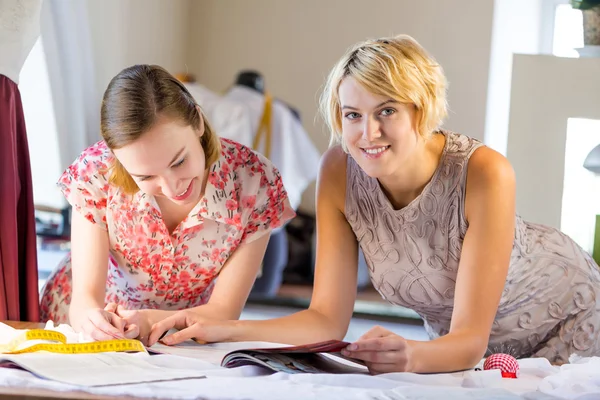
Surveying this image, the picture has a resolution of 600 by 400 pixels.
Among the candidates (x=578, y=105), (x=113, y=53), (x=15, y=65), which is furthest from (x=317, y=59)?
(x=15, y=65)

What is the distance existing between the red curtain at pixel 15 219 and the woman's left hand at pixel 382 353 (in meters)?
1.00

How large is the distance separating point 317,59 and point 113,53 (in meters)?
1.14

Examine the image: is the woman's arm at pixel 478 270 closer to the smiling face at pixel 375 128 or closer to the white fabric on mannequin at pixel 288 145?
the smiling face at pixel 375 128

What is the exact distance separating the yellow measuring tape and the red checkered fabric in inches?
23.0

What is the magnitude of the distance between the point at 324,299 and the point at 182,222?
37cm

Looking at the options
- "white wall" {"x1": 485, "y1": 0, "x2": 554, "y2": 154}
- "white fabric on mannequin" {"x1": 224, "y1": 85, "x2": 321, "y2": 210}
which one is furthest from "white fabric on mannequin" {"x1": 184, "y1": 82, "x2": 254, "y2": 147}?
"white wall" {"x1": 485, "y1": 0, "x2": 554, "y2": 154}

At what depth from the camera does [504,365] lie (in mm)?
1327

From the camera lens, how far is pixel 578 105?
231cm

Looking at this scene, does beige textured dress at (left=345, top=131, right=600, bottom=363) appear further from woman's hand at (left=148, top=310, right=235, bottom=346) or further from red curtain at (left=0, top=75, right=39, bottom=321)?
red curtain at (left=0, top=75, right=39, bottom=321)

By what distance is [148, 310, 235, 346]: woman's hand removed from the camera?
1.50 meters

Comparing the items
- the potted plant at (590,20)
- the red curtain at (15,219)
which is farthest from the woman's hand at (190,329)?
the potted plant at (590,20)

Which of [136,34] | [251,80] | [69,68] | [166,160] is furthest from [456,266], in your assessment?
[136,34]

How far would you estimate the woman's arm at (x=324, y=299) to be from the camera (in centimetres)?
154

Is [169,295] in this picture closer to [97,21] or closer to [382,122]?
[382,122]
